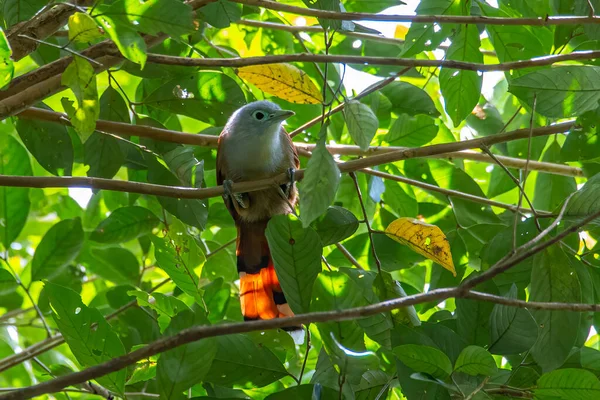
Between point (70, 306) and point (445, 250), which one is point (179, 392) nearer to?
point (70, 306)

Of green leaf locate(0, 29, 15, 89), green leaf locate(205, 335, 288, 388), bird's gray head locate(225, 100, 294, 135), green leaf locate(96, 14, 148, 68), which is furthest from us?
bird's gray head locate(225, 100, 294, 135)

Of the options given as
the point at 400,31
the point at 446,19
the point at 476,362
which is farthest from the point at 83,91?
the point at 400,31

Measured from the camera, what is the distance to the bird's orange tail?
319 cm

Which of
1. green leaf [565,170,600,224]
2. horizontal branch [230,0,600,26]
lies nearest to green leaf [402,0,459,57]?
horizontal branch [230,0,600,26]

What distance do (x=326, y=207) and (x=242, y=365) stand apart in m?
0.57

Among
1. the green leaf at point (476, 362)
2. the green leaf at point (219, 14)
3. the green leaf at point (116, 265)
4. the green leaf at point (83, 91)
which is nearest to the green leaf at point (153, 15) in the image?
the green leaf at point (83, 91)

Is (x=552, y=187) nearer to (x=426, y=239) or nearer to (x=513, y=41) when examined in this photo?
(x=513, y=41)

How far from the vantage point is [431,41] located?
114 inches

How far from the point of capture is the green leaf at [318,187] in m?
2.01

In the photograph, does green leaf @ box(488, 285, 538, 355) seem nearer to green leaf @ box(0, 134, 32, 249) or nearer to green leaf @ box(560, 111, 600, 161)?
green leaf @ box(560, 111, 600, 161)

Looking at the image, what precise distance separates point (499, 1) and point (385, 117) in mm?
766

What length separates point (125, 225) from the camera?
3420 mm

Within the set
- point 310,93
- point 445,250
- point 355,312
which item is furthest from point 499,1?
point 355,312

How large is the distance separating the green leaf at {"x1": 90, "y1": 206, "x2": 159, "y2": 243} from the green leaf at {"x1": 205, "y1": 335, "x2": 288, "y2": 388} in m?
1.39
